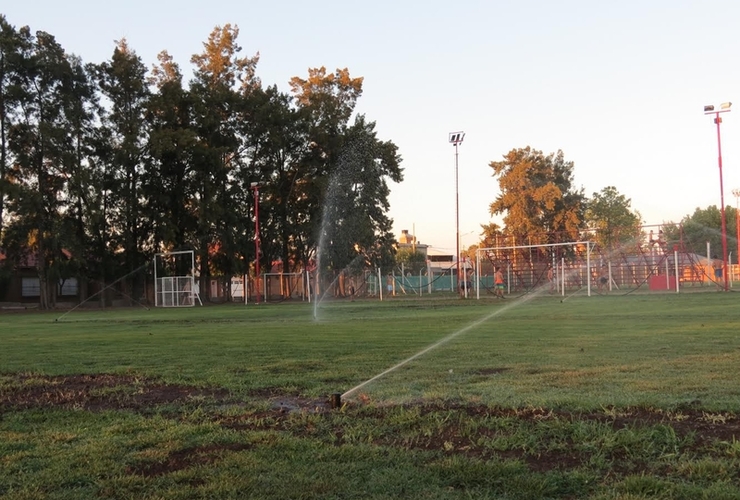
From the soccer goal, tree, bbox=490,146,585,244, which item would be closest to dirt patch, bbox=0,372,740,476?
the soccer goal

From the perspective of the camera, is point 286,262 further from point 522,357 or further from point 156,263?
point 522,357

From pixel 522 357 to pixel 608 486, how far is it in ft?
20.0

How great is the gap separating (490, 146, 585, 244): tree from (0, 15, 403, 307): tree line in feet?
61.6

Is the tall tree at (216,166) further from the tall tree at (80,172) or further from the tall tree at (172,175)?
the tall tree at (80,172)

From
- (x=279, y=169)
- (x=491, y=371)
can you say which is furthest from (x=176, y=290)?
(x=491, y=371)

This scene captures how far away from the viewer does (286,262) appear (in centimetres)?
5797

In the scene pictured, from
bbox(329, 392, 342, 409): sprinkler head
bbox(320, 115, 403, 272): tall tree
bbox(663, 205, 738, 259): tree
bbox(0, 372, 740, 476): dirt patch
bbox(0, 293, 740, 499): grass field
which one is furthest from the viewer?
bbox(663, 205, 738, 259): tree

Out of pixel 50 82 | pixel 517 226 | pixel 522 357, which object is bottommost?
pixel 522 357

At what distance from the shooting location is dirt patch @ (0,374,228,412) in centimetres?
680

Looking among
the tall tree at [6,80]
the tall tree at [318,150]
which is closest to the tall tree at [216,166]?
the tall tree at [318,150]

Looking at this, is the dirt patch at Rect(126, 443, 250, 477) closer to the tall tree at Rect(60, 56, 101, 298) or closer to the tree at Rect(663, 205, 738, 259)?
the tall tree at Rect(60, 56, 101, 298)

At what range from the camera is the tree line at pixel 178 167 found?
44.8 metres

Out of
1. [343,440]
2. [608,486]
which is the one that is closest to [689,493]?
[608,486]

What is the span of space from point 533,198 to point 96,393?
70.3 metres
